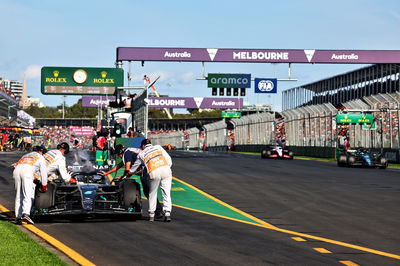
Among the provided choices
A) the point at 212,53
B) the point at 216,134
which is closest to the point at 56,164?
the point at 212,53

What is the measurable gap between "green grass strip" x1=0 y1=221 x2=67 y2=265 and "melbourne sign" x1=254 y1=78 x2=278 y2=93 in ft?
160

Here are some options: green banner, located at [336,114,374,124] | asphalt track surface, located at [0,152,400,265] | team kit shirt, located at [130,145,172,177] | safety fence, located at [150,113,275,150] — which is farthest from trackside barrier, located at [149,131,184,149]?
team kit shirt, located at [130,145,172,177]

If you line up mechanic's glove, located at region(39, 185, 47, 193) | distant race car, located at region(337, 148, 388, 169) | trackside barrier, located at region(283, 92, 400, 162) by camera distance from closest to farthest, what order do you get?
mechanic's glove, located at region(39, 185, 47, 193) → distant race car, located at region(337, 148, 388, 169) → trackside barrier, located at region(283, 92, 400, 162)

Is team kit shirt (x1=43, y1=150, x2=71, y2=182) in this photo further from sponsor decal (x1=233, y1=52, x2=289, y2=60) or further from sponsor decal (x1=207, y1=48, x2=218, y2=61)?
sponsor decal (x1=233, y1=52, x2=289, y2=60)

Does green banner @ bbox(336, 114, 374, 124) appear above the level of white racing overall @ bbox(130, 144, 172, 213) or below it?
above

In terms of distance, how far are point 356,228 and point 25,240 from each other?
5205 millimetres

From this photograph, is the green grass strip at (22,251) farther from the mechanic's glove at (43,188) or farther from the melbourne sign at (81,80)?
the melbourne sign at (81,80)

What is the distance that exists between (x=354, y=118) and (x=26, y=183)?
29660 millimetres

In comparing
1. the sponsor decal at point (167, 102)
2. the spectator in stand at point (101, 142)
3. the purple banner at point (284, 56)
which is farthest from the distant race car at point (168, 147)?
the spectator in stand at point (101, 142)

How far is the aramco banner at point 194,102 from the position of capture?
8644 cm

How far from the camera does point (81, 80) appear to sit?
4081 cm

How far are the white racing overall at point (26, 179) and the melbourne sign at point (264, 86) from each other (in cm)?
4692

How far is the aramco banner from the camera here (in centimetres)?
8644

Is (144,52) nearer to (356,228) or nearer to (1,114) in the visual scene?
(356,228)
